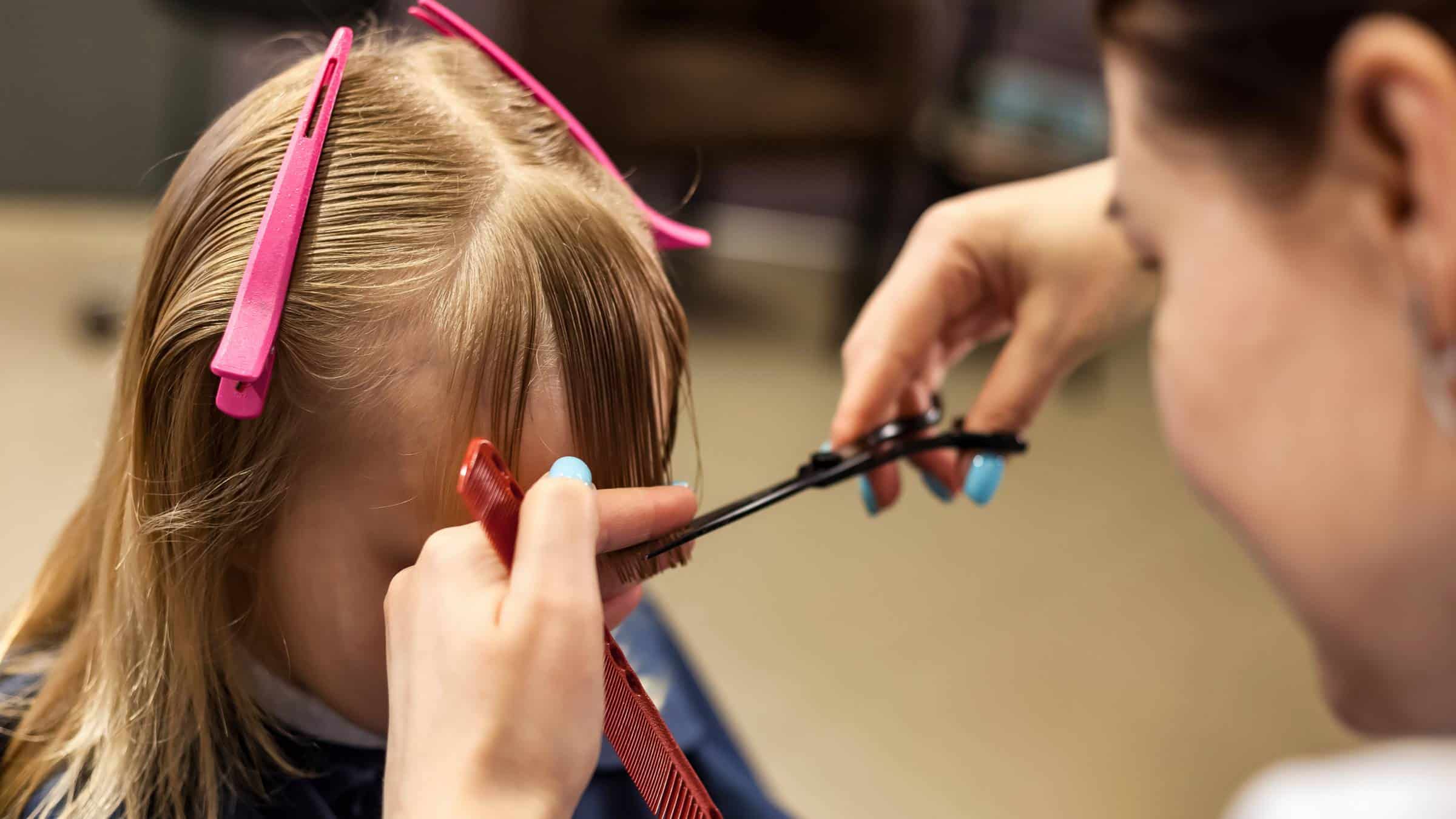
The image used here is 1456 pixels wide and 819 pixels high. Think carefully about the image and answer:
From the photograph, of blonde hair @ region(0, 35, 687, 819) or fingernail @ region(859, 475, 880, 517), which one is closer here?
blonde hair @ region(0, 35, 687, 819)

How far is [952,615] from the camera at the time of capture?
1605mm

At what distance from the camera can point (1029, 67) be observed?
2.67 metres

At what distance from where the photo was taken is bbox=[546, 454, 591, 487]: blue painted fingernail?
52 centimetres

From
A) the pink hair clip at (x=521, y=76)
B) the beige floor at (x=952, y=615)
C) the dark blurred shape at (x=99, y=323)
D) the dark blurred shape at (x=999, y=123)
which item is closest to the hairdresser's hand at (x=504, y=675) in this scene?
the pink hair clip at (x=521, y=76)

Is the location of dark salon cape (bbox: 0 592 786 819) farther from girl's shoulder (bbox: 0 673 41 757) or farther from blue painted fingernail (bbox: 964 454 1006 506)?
blue painted fingernail (bbox: 964 454 1006 506)

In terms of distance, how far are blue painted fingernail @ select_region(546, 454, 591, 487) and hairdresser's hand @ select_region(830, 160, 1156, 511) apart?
0.94 feet

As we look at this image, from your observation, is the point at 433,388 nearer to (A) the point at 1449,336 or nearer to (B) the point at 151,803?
(B) the point at 151,803

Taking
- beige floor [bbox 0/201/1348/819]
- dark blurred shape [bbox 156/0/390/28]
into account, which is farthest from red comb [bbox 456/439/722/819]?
dark blurred shape [bbox 156/0/390/28]

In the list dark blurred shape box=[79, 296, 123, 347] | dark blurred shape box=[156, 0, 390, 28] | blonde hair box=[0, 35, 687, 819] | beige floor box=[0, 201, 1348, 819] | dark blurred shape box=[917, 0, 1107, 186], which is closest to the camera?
blonde hair box=[0, 35, 687, 819]

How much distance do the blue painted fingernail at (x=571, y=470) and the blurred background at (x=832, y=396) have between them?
315 mm

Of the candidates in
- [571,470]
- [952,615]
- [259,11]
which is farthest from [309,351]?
[259,11]

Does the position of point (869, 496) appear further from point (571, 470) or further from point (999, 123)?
point (999, 123)

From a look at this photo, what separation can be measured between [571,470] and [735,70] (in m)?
1.81

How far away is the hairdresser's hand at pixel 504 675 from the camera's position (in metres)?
0.45
